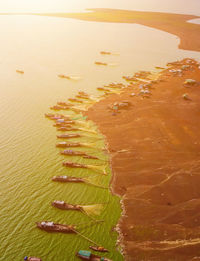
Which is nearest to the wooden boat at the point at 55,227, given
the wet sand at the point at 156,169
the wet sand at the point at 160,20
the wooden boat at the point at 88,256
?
the wooden boat at the point at 88,256

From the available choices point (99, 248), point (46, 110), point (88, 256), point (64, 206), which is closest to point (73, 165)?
point (64, 206)

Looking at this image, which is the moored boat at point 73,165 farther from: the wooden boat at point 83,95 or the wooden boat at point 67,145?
the wooden boat at point 83,95

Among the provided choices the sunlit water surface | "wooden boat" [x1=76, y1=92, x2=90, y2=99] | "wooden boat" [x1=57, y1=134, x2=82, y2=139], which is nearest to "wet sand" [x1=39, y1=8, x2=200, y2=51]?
the sunlit water surface

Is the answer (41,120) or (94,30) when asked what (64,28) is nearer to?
(94,30)

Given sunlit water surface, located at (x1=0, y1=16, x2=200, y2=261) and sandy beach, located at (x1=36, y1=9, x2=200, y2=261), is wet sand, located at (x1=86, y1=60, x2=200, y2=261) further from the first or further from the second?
sunlit water surface, located at (x1=0, y1=16, x2=200, y2=261)

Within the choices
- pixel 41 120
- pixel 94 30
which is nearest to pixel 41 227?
pixel 41 120

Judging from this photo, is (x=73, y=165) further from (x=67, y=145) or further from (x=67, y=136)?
(x=67, y=136)
